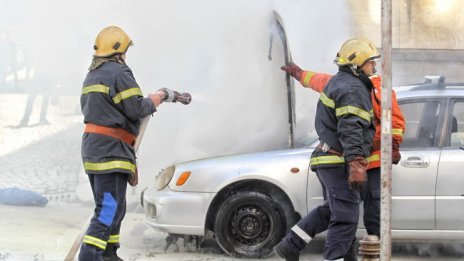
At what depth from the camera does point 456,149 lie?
639cm

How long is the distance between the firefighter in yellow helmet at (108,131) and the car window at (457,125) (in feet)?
8.43

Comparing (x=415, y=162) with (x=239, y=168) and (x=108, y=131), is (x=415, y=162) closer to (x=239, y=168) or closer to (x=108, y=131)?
(x=239, y=168)

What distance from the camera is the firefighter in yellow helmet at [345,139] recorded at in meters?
5.25

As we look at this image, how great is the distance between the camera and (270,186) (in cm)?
660

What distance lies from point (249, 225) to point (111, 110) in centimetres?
192

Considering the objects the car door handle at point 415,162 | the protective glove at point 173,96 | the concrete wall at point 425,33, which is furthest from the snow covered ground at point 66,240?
the concrete wall at point 425,33

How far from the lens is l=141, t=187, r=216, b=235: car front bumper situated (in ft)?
21.6

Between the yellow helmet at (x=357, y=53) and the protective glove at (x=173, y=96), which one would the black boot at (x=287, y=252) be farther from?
the yellow helmet at (x=357, y=53)

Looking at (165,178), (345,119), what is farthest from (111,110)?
(165,178)

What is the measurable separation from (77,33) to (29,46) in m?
0.74

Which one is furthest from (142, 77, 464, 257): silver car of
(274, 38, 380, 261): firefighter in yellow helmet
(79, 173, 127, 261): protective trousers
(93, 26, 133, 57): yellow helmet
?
(93, 26, 133, 57): yellow helmet

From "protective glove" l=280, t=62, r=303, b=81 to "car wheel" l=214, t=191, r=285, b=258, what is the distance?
101cm

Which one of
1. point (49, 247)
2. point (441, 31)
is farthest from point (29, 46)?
Result: point (441, 31)

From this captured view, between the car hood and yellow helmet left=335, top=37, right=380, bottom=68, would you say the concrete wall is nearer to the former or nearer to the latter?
the car hood
